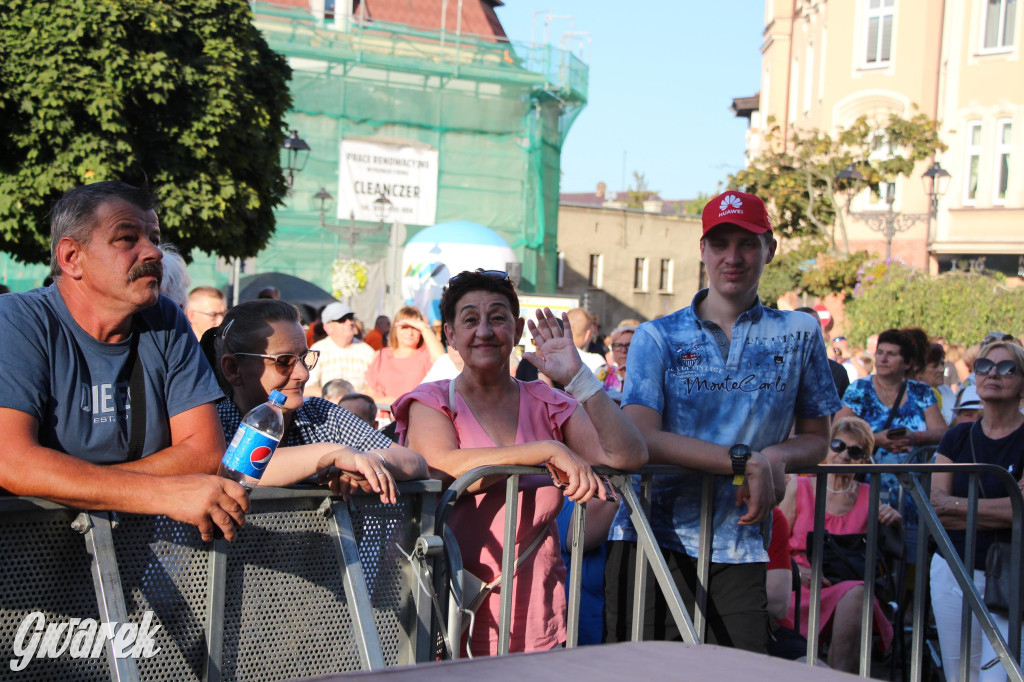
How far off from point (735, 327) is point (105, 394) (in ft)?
6.78

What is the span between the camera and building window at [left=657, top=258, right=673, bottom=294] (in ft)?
Result: 181

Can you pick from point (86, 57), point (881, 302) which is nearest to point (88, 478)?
point (86, 57)

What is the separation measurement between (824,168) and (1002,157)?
21.2 ft

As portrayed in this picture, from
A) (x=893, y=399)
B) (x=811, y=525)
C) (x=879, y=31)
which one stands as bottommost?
(x=811, y=525)

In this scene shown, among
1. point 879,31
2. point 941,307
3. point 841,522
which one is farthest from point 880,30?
point 841,522

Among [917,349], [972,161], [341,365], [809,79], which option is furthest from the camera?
[809,79]

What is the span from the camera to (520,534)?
11.8ft

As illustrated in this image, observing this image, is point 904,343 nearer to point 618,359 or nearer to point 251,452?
point 618,359

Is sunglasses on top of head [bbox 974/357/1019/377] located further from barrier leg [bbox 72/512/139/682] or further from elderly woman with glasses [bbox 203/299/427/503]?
barrier leg [bbox 72/512/139/682]

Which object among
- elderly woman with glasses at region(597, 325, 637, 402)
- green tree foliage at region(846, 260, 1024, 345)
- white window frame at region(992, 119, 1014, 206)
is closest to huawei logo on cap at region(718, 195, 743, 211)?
elderly woman with glasses at region(597, 325, 637, 402)

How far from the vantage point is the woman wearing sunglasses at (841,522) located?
5363 millimetres

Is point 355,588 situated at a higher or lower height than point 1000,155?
lower

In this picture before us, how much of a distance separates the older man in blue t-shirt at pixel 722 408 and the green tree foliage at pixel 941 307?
17.1 meters

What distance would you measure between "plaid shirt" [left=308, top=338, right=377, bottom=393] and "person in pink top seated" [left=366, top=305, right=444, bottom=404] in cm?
17
